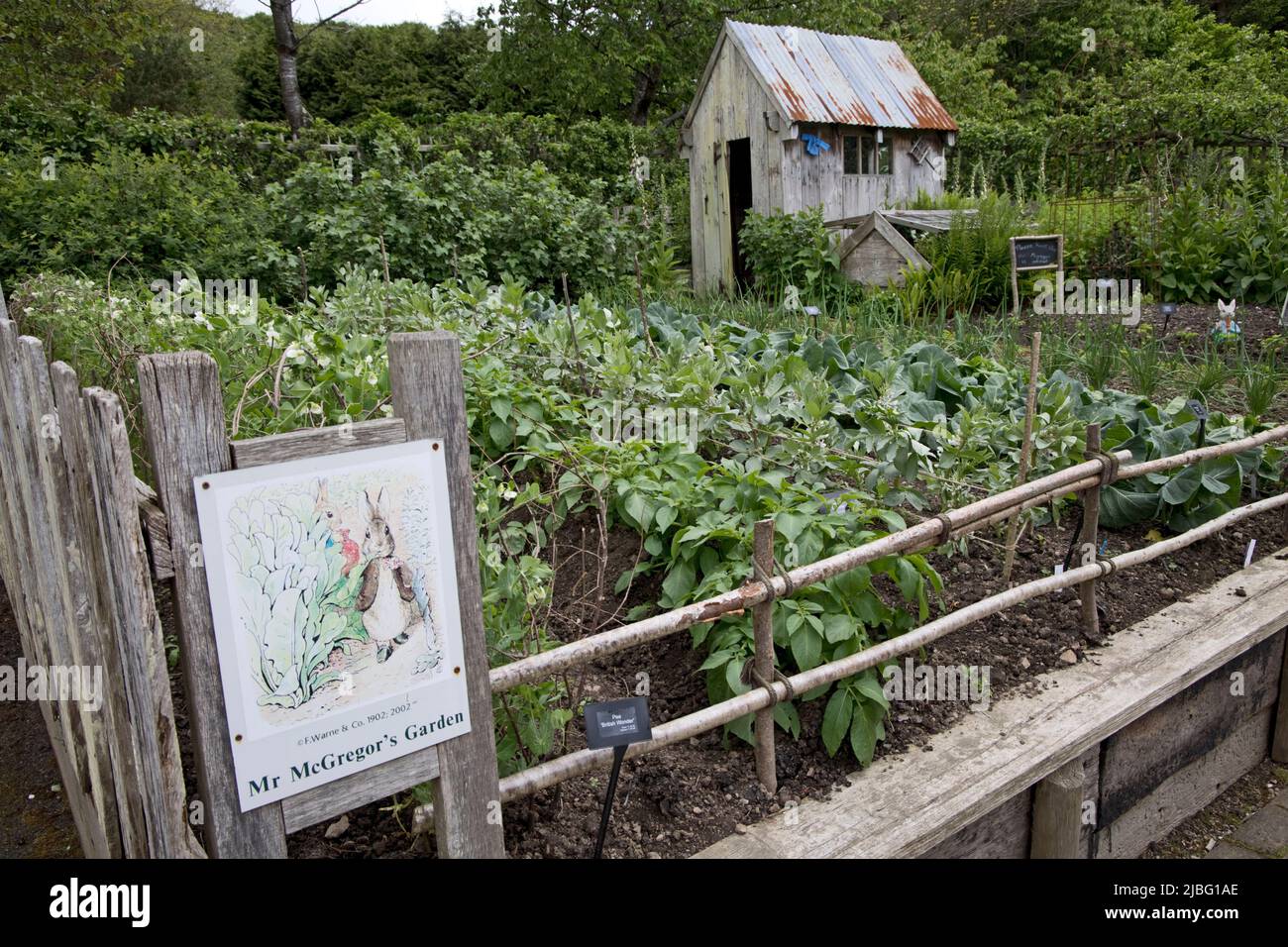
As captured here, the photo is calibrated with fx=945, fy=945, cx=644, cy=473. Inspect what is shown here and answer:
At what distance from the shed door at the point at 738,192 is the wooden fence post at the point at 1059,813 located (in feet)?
28.2

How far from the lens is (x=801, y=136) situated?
393 inches

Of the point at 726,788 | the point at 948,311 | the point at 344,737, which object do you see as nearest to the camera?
the point at 344,737

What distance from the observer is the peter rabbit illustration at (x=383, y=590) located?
5.31 feet

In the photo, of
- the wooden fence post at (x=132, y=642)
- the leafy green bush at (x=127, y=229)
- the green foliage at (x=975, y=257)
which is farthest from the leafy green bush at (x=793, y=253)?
the wooden fence post at (x=132, y=642)

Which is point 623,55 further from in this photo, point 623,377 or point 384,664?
point 384,664

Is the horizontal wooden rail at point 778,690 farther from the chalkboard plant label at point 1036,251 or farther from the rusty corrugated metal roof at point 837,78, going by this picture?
the rusty corrugated metal roof at point 837,78

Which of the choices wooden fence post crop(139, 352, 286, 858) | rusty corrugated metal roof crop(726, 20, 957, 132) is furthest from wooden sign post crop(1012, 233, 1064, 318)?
wooden fence post crop(139, 352, 286, 858)

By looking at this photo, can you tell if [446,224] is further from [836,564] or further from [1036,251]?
[836,564]

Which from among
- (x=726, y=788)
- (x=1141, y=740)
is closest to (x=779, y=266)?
(x=1141, y=740)

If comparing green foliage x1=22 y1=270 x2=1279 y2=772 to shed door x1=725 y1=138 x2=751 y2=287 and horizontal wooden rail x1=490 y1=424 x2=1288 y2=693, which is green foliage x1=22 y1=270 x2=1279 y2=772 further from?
shed door x1=725 y1=138 x2=751 y2=287

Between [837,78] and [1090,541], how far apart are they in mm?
8759

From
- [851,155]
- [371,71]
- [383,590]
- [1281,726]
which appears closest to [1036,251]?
[1281,726]
